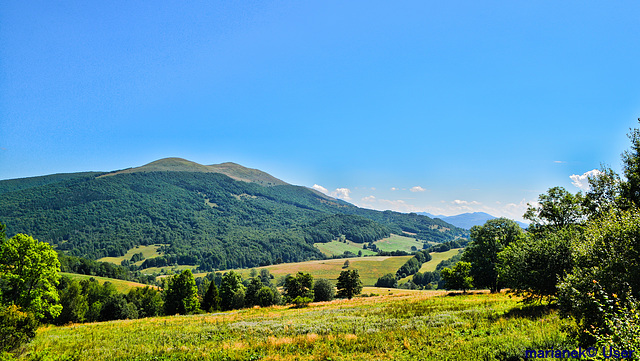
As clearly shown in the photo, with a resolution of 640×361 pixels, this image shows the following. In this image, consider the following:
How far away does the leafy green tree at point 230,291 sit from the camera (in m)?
69.2

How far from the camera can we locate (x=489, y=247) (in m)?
48.2

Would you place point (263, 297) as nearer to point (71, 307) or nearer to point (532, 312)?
point (71, 307)

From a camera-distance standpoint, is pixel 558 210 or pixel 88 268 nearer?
pixel 558 210

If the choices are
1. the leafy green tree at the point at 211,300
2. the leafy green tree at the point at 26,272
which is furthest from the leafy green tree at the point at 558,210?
the leafy green tree at the point at 211,300

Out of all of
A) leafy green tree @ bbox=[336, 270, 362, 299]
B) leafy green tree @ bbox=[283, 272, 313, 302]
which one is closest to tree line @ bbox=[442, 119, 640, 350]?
leafy green tree @ bbox=[336, 270, 362, 299]

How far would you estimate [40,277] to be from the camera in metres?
30.6

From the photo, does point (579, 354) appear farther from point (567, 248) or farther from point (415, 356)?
point (567, 248)

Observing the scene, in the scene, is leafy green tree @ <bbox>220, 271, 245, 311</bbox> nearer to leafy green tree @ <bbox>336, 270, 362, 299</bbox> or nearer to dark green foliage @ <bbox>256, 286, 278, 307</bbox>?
dark green foliage @ <bbox>256, 286, 278, 307</bbox>

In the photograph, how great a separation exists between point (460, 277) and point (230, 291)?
53.1 metres

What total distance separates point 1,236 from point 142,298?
6676cm

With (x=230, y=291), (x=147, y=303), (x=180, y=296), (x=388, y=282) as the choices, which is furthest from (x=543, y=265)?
(x=388, y=282)

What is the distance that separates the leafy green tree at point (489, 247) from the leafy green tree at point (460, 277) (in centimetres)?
153

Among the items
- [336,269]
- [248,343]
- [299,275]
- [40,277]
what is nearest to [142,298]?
[299,275]

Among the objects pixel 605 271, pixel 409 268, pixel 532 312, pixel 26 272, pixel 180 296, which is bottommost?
pixel 409 268
